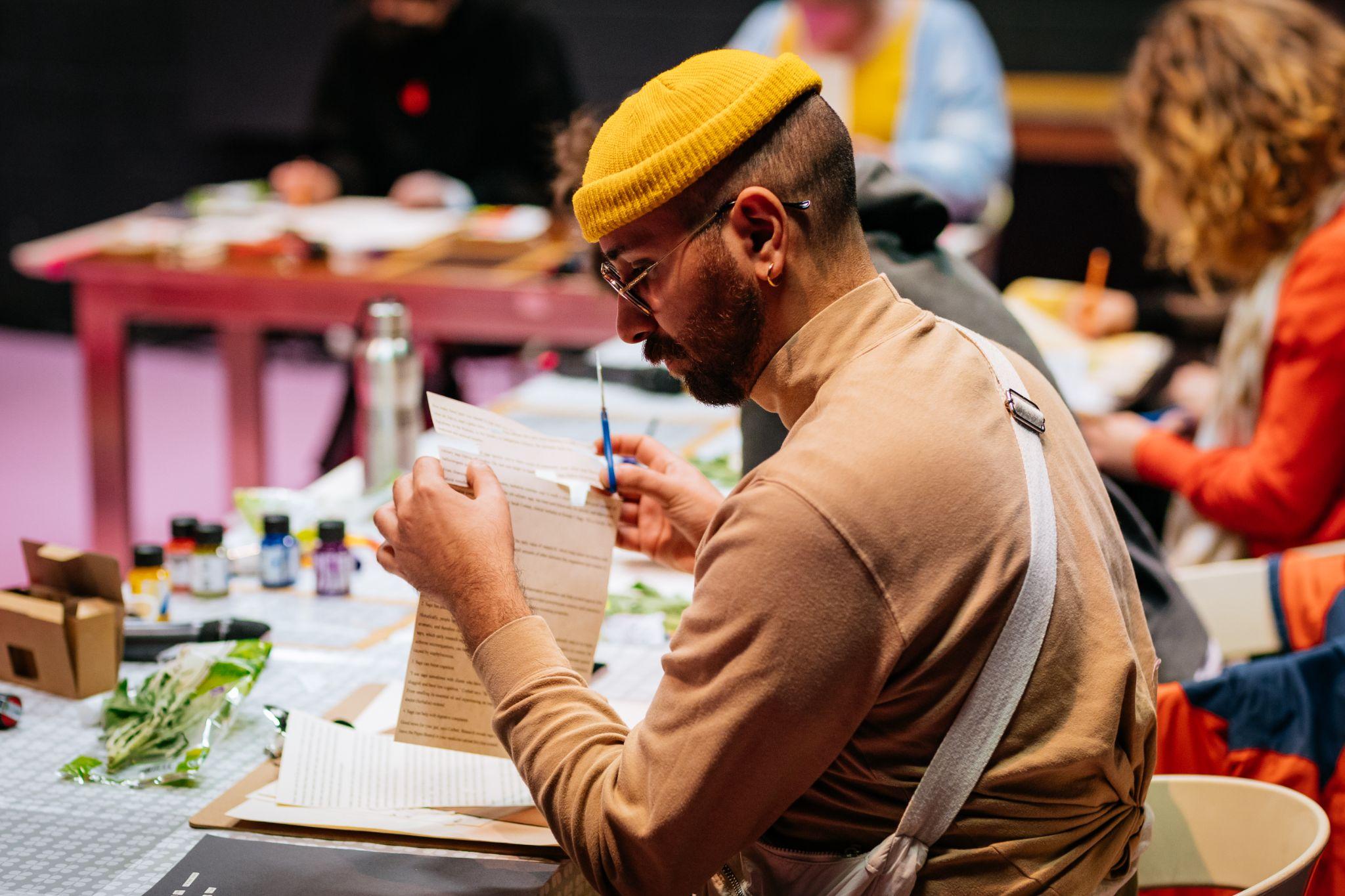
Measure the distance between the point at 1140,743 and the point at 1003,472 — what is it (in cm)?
27

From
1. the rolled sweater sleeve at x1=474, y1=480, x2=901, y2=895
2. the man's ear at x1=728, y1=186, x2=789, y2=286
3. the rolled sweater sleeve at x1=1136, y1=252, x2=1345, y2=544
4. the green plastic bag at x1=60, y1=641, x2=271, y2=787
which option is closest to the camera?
the rolled sweater sleeve at x1=474, y1=480, x2=901, y2=895

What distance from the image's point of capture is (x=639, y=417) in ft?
9.27

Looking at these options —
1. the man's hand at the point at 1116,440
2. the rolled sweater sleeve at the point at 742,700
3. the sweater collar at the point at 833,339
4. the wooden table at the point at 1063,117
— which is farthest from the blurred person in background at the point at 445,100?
the rolled sweater sleeve at the point at 742,700

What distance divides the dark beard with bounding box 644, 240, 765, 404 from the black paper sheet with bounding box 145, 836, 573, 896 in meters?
0.47

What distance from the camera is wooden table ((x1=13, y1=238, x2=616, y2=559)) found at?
366 centimetres

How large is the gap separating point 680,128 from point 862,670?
0.45 m

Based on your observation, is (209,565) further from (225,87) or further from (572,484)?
(225,87)

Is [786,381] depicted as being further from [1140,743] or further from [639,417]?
[639,417]

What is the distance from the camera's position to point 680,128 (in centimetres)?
115

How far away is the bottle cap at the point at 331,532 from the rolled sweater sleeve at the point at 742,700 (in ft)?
3.05

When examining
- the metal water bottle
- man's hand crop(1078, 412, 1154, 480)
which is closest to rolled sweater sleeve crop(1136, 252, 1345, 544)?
man's hand crop(1078, 412, 1154, 480)

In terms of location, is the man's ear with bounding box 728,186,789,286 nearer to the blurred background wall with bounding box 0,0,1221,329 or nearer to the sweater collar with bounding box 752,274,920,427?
the sweater collar with bounding box 752,274,920,427

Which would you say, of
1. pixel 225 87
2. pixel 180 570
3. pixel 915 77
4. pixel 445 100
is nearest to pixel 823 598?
pixel 180 570

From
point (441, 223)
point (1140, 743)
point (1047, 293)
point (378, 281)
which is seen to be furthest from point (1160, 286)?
point (1140, 743)
